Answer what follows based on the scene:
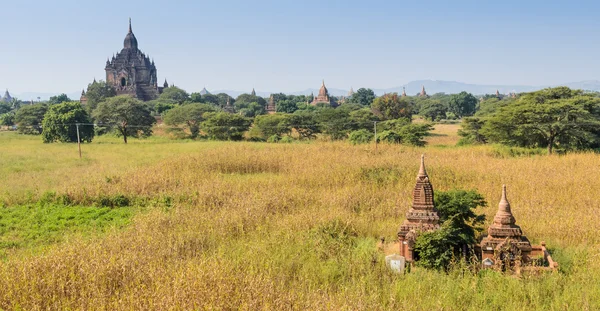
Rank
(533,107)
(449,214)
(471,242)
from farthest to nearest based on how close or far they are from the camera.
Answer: (533,107), (449,214), (471,242)

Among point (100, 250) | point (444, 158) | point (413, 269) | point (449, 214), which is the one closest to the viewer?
point (100, 250)

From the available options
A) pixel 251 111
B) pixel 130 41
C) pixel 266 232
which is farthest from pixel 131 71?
pixel 266 232

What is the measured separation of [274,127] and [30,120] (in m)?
25.6

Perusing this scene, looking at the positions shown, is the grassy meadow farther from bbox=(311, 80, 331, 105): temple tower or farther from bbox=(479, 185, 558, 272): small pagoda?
bbox=(311, 80, 331, 105): temple tower

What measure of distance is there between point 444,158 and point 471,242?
37.6 ft

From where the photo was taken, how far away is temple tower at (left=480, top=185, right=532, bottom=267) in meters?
6.91

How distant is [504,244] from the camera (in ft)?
22.6

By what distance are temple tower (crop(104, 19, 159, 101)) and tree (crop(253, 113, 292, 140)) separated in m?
44.4

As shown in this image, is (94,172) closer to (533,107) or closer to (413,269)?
(413,269)

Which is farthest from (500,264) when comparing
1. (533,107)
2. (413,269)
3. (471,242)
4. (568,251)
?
(533,107)

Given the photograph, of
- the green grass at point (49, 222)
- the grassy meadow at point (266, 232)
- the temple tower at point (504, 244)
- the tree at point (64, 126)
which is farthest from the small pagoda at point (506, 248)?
the tree at point (64, 126)

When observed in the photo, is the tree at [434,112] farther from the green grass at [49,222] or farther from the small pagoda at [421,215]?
the small pagoda at [421,215]

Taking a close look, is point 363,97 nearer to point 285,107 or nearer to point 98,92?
point 285,107

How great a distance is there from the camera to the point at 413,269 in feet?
23.3
